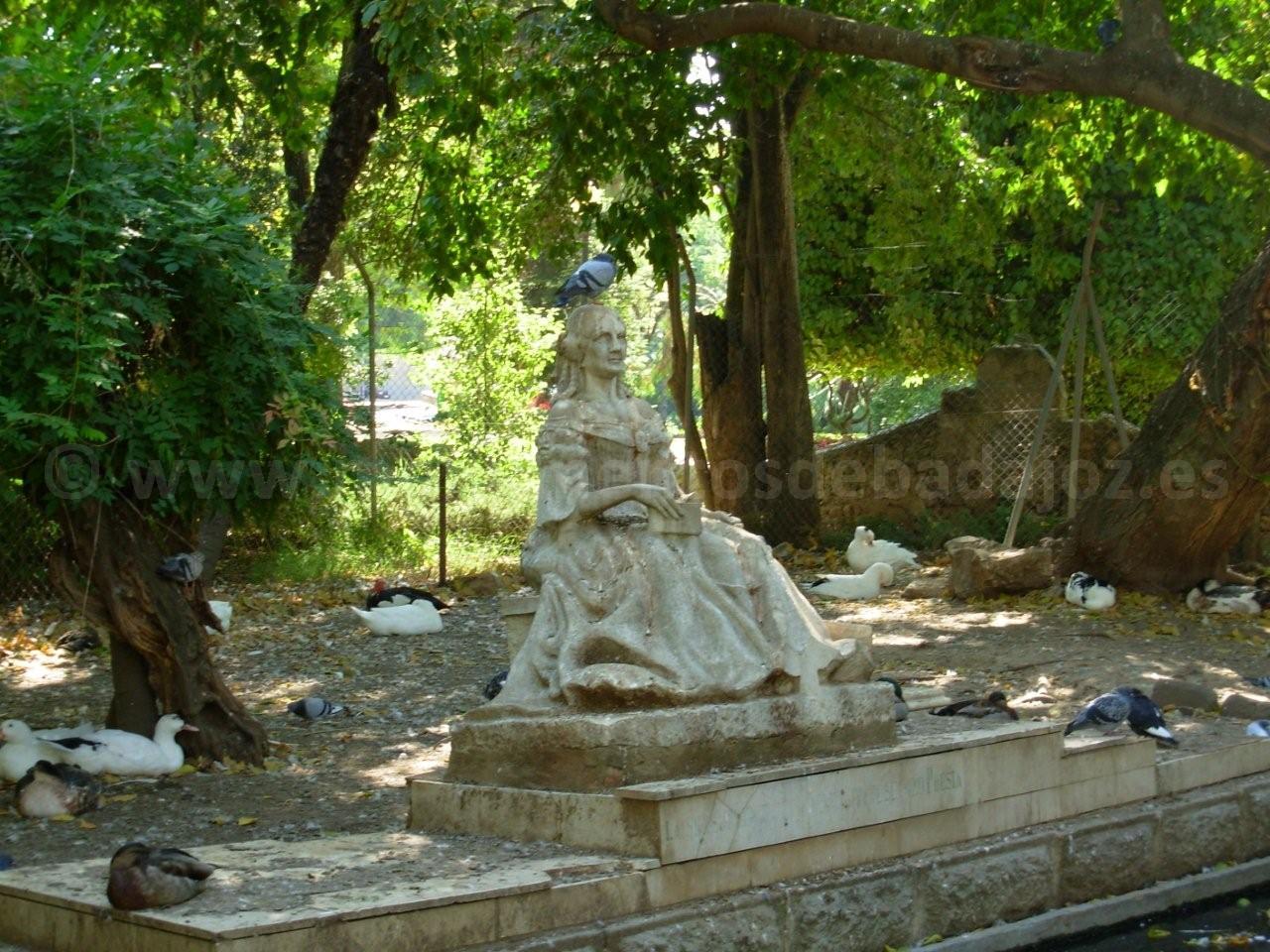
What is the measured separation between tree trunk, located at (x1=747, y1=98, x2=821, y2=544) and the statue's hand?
32.3 ft

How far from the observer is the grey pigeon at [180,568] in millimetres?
8242

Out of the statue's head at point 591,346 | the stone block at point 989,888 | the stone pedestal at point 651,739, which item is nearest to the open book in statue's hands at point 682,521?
the statue's head at point 591,346

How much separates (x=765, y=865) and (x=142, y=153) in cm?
444

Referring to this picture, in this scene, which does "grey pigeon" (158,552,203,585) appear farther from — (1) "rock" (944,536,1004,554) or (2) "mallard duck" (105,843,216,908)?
(1) "rock" (944,536,1004,554)

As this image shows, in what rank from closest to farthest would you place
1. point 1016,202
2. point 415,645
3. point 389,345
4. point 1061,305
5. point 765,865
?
point 765,865 < point 415,645 < point 1016,202 < point 1061,305 < point 389,345

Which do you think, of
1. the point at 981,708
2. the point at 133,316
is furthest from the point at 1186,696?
the point at 133,316

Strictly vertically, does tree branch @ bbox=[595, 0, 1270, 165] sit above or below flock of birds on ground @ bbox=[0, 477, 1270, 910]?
above

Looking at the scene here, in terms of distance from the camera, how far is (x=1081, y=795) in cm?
741

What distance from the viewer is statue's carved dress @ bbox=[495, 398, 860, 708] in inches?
248

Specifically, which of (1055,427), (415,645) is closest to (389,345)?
(1055,427)

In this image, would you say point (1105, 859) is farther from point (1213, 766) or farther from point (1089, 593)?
point (1089, 593)

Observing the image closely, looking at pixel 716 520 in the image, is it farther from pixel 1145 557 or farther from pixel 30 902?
pixel 1145 557

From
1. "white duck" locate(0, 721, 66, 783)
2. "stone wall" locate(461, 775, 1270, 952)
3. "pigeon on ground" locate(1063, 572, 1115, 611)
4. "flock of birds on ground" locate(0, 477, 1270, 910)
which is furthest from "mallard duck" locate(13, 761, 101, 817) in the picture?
"pigeon on ground" locate(1063, 572, 1115, 611)

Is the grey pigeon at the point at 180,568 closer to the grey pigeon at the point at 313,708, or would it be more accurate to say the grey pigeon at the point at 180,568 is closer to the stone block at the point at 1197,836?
the grey pigeon at the point at 313,708
